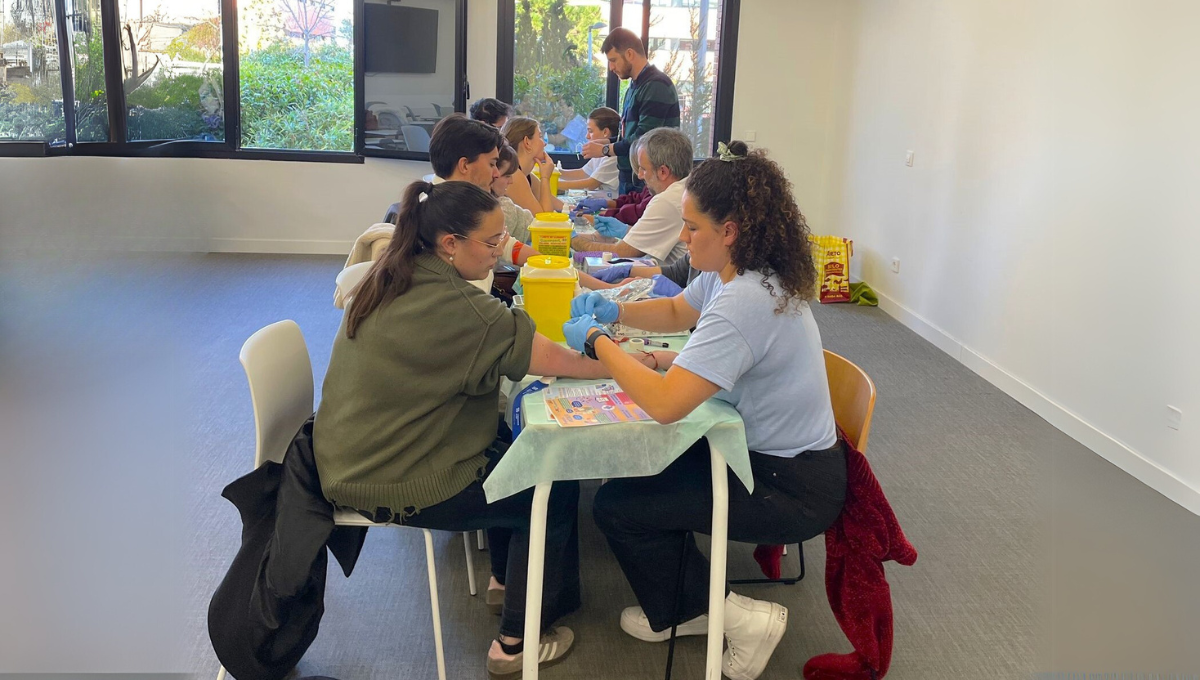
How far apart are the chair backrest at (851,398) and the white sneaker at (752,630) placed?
427 mm

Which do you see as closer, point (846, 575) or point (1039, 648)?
point (846, 575)

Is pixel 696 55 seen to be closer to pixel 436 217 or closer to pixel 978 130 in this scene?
pixel 978 130

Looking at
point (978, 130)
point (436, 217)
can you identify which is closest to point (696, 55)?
point (978, 130)

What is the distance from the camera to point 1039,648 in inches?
87.0

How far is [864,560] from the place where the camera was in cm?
191

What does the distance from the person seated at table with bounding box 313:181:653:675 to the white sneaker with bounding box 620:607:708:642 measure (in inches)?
17.9

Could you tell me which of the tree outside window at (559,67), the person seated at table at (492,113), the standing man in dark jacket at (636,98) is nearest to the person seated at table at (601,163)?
the standing man in dark jacket at (636,98)

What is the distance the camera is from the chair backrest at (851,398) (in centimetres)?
204

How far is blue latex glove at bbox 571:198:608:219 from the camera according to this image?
4372 mm

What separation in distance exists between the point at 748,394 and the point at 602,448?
0.36 metres

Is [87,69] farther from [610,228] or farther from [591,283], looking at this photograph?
[591,283]

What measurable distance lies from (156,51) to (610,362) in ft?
19.1

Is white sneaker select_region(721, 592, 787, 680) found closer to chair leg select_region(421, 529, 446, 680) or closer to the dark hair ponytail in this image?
chair leg select_region(421, 529, 446, 680)

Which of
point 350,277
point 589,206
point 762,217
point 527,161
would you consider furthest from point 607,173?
point 762,217
